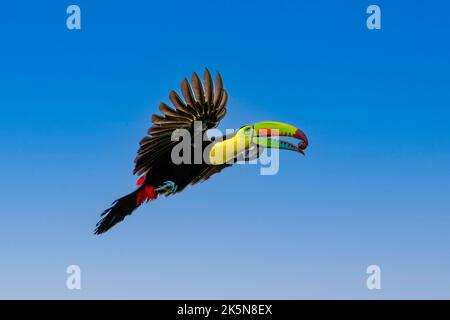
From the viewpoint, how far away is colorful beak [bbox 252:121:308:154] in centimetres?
1078

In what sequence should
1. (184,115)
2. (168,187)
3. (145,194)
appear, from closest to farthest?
1. (184,115)
2. (145,194)
3. (168,187)

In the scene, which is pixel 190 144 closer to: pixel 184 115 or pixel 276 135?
pixel 184 115

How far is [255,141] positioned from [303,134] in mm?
913

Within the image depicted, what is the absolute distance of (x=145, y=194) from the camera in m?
11.3

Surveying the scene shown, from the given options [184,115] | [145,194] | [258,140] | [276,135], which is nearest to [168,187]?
[145,194]

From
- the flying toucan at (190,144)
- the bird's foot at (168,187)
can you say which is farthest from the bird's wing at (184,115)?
the bird's foot at (168,187)

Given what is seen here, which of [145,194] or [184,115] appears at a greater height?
[184,115]

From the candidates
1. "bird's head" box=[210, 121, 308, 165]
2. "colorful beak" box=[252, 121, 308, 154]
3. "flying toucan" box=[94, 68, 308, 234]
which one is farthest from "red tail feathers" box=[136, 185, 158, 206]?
"colorful beak" box=[252, 121, 308, 154]

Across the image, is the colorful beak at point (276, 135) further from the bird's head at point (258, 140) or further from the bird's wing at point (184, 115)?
the bird's wing at point (184, 115)

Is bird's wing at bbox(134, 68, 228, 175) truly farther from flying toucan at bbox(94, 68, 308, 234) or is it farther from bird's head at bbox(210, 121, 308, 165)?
bird's head at bbox(210, 121, 308, 165)

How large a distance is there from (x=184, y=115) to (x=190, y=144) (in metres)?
0.59

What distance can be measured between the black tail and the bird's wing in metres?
0.55
